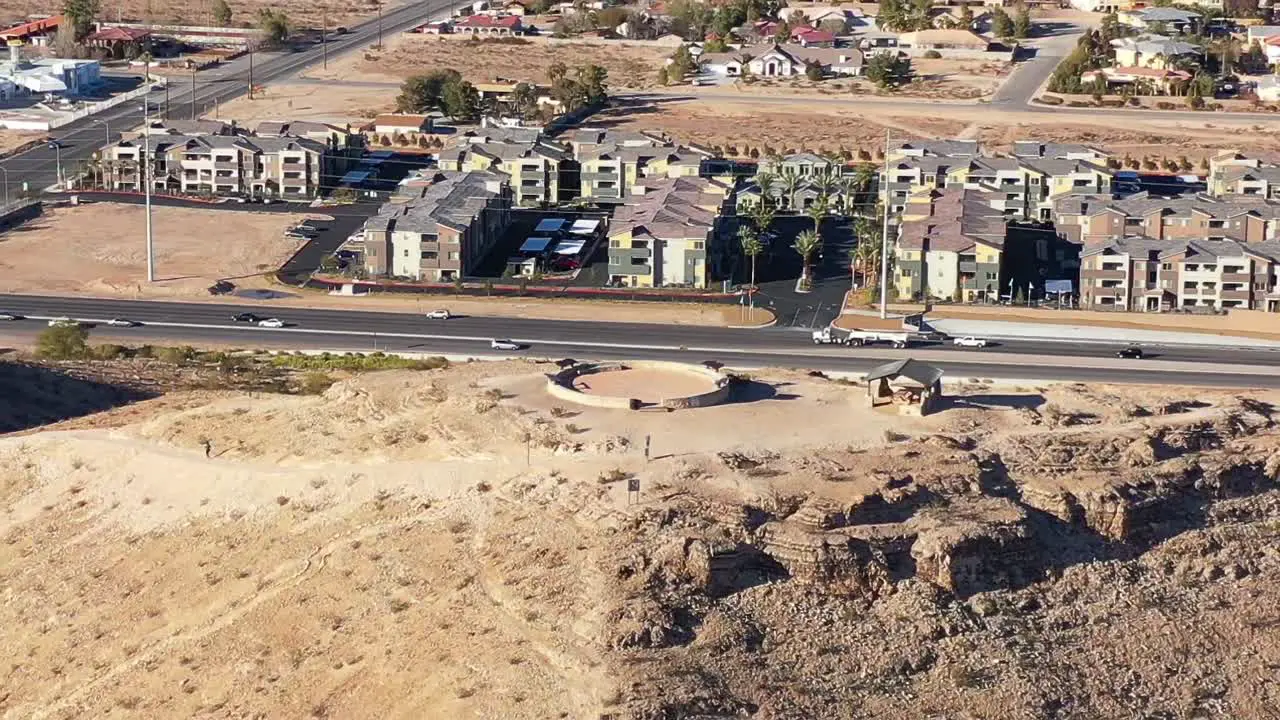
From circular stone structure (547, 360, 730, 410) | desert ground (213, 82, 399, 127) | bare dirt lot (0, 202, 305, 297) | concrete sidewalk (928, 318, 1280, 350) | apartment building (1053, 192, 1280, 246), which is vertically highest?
circular stone structure (547, 360, 730, 410)

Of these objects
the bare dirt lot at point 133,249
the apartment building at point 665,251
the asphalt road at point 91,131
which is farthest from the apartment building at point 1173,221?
the asphalt road at point 91,131

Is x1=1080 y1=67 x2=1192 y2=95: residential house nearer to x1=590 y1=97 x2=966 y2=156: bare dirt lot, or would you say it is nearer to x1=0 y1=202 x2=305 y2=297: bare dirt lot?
x1=590 y1=97 x2=966 y2=156: bare dirt lot

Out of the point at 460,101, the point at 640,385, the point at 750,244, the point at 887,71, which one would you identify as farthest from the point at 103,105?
the point at 640,385

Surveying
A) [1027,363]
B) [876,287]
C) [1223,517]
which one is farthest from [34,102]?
[1223,517]

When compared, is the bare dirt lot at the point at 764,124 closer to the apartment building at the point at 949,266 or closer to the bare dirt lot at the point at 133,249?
the bare dirt lot at the point at 133,249

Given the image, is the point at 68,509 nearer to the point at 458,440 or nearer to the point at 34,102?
the point at 458,440

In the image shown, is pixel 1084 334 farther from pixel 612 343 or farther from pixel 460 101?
pixel 460 101

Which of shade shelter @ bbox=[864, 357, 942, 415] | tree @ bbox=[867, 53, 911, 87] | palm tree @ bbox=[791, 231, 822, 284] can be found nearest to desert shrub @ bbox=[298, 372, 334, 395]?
shade shelter @ bbox=[864, 357, 942, 415]
